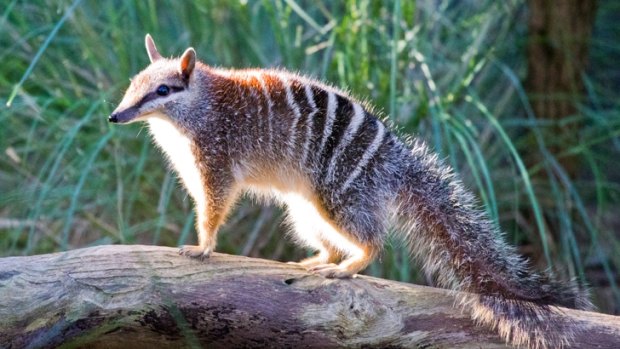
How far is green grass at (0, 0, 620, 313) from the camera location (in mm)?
4199

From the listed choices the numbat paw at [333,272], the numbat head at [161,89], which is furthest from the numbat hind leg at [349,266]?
the numbat head at [161,89]

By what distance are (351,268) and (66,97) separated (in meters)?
2.06

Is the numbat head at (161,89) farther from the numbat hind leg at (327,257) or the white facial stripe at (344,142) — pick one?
the numbat hind leg at (327,257)

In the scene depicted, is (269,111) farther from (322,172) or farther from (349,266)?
(349,266)

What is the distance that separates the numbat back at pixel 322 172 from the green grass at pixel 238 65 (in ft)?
2.49

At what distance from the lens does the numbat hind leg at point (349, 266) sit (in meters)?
2.96

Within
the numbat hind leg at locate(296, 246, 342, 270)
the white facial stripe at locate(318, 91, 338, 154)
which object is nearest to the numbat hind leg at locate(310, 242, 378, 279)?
the numbat hind leg at locate(296, 246, 342, 270)

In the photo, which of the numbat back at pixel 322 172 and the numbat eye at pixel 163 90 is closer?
the numbat back at pixel 322 172

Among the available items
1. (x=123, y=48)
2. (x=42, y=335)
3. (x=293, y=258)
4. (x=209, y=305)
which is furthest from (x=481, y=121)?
(x=42, y=335)

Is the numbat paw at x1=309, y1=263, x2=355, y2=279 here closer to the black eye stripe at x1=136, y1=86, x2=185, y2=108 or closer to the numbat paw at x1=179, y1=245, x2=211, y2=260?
the numbat paw at x1=179, y1=245, x2=211, y2=260

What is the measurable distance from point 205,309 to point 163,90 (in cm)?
79

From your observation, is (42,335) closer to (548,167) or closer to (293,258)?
(293,258)

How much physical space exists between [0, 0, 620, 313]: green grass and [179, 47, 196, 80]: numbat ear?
3.19 feet

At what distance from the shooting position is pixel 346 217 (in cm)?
304
